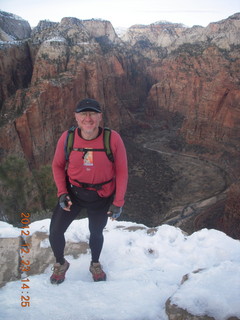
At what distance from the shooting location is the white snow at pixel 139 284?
3.30 m

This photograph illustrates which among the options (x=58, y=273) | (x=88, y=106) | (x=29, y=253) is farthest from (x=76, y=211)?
(x=29, y=253)

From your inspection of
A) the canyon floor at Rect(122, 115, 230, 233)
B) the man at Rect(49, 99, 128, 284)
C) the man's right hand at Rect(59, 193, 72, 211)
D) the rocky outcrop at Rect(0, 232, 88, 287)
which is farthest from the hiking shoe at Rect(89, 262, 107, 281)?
the canyon floor at Rect(122, 115, 230, 233)

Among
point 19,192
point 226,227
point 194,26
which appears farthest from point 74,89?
point 194,26

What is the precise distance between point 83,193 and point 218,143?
38.9 m

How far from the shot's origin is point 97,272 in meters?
4.43

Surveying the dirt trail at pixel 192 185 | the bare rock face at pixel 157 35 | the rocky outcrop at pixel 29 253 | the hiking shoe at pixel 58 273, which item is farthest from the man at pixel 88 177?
the bare rock face at pixel 157 35

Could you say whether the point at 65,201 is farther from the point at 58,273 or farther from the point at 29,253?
the point at 29,253

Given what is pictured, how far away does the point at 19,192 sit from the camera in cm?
1659

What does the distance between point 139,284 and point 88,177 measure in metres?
1.86

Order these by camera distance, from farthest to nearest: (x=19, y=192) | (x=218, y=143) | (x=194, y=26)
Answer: (x=194, y=26) < (x=218, y=143) < (x=19, y=192)

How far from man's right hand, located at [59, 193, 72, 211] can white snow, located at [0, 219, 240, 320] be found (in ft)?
4.02

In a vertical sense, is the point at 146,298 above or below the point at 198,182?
above

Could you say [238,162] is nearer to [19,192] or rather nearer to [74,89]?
[74,89]

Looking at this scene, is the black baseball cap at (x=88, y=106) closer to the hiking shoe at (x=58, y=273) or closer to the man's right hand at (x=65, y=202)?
the man's right hand at (x=65, y=202)
